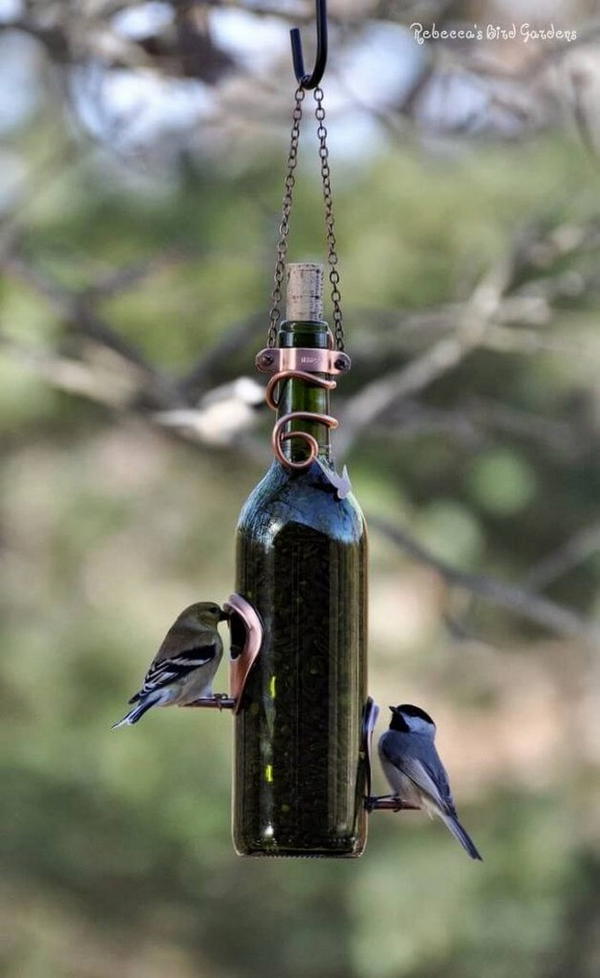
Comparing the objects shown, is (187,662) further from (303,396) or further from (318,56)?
(318,56)

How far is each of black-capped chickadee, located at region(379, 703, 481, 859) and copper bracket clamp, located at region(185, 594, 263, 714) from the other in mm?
270

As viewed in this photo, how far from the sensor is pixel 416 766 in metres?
2.36

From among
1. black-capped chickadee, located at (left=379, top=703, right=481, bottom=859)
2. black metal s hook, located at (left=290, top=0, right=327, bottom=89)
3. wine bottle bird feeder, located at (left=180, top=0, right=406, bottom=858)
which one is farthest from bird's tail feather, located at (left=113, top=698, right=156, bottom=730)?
black metal s hook, located at (left=290, top=0, right=327, bottom=89)

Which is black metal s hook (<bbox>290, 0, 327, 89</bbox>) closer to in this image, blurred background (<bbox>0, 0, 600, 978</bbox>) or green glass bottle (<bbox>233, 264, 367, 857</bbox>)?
green glass bottle (<bbox>233, 264, 367, 857</bbox>)

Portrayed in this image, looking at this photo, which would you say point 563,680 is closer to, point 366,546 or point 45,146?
point 45,146

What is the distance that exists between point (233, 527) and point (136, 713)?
3712 mm

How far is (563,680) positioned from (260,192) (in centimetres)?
226

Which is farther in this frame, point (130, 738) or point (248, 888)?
point (248, 888)

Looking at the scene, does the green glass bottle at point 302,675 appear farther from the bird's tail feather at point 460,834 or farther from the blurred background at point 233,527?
the blurred background at point 233,527

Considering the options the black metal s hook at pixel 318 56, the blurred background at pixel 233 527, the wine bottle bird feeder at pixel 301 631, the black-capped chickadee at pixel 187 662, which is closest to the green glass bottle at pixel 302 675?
the wine bottle bird feeder at pixel 301 631

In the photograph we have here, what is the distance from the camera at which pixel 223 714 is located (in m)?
5.77

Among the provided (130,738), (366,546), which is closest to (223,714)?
(130,738)

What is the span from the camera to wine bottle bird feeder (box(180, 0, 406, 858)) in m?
2.16

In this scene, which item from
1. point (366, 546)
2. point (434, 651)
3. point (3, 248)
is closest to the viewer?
point (366, 546)
